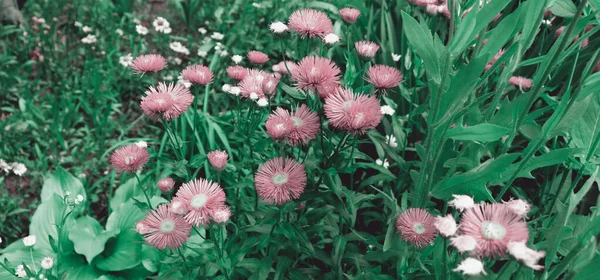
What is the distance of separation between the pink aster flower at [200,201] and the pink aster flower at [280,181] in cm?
9

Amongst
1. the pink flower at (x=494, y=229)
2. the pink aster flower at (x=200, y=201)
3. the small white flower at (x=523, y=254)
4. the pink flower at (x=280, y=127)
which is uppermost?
the small white flower at (x=523, y=254)

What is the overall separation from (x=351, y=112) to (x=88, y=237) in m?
1.13

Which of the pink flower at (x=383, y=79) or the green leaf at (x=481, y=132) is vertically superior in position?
the green leaf at (x=481, y=132)

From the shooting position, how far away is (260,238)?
1.19 metres

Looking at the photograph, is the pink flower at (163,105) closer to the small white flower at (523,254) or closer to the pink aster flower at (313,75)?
the pink aster flower at (313,75)

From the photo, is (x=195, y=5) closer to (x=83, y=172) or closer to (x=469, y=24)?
(x=83, y=172)

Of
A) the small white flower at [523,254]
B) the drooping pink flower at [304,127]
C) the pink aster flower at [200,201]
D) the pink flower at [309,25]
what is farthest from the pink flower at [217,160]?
the small white flower at [523,254]

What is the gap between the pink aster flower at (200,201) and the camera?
99cm

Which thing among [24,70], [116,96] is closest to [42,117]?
[116,96]

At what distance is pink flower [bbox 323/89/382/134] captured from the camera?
3.28 ft

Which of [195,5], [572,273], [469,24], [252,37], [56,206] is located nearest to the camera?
[572,273]

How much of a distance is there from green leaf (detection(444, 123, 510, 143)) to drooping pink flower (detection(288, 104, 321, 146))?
11.5 inches

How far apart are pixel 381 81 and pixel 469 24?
1.05 feet

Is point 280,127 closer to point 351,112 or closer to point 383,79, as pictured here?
point 351,112
